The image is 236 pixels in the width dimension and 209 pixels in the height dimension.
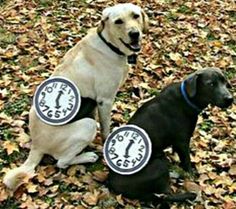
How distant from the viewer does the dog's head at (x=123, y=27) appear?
4.27 meters

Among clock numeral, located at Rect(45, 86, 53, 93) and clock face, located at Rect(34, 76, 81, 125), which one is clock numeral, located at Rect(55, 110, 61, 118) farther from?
clock numeral, located at Rect(45, 86, 53, 93)

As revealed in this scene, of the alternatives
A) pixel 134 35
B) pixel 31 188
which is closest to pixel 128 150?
pixel 31 188

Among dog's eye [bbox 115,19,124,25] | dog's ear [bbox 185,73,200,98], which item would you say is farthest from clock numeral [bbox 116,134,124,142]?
dog's eye [bbox 115,19,124,25]

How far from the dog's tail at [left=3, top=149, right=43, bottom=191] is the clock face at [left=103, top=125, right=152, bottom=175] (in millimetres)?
602

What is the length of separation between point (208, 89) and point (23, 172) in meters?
1.58

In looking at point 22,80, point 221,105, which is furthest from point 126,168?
point 22,80

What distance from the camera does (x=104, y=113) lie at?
4.48 m

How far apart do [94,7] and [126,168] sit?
12.9 feet

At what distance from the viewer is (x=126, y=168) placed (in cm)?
393

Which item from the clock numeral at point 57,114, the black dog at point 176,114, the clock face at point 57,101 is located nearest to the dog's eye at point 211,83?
the black dog at point 176,114

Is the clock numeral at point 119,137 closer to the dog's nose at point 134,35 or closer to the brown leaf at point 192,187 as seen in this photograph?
the brown leaf at point 192,187

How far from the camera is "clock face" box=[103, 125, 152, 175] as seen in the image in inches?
154

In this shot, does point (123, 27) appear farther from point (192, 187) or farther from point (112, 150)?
point (192, 187)

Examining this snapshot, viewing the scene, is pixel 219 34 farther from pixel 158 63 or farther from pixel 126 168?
pixel 126 168
